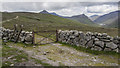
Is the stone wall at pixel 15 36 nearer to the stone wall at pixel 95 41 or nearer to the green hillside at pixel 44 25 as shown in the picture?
the stone wall at pixel 95 41

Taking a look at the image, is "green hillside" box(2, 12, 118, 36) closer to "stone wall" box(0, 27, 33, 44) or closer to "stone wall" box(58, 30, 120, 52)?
"stone wall" box(0, 27, 33, 44)

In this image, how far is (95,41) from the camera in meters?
12.3

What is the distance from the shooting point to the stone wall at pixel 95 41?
11242 millimetres

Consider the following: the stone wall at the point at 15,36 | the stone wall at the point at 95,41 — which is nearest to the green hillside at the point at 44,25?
the stone wall at the point at 15,36

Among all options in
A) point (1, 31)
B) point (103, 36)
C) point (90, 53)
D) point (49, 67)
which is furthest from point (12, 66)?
point (1, 31)

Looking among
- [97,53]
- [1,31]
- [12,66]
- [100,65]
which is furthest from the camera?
[1,31]

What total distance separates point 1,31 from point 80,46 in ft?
53.2

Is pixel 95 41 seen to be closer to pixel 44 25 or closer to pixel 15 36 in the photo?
pixel 15 36

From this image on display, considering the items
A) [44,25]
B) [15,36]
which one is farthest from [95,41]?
[44,25]

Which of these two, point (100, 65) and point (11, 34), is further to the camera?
point (11, 34)

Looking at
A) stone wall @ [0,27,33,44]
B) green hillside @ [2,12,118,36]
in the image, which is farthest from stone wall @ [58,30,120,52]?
green hillside @ [2,12,118,36]

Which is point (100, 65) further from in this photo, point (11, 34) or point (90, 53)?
point (11, 34)

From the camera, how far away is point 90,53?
1185 centimetres

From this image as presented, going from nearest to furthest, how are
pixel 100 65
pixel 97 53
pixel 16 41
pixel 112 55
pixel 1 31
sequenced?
pixel 100 65 → pixel 112 55 → pixel 97 53 → pixel 16 41 → pixel 1 31
